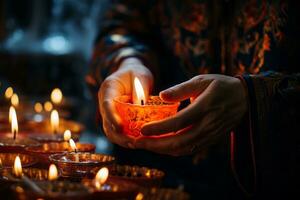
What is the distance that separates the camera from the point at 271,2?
87.1 inches

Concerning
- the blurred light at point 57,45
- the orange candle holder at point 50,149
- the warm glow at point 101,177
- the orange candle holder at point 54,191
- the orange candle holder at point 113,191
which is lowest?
the orange candle holder at point 113,191

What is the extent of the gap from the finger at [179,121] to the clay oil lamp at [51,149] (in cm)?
30

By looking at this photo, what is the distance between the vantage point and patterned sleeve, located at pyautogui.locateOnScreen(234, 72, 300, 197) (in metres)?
1.78

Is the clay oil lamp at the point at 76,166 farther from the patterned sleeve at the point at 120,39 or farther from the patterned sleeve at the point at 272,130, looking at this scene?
the patterned sleeve at the point at 120,39

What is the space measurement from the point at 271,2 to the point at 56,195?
51.4 inches

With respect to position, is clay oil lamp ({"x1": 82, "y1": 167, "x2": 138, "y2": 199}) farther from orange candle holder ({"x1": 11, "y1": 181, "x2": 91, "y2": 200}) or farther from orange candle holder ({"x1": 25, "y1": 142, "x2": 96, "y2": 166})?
orange candle holder ({"x1": 25, "y1": 142, "x2": 96, "y2": 166})

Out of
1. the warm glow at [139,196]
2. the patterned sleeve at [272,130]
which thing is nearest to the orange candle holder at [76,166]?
the warm glow at [139,196]

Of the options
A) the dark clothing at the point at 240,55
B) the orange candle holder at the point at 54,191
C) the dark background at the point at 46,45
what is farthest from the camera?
the dark background at the point at 46,45

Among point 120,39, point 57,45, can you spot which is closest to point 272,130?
point 120,39

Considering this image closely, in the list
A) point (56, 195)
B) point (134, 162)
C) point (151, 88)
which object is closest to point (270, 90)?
point (151, 88)

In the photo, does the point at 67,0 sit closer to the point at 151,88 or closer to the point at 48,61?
the point at 48,61

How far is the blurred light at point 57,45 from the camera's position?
6.20 meters

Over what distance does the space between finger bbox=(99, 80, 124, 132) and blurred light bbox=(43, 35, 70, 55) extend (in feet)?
14.5

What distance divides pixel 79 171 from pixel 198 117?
35 centimetres
